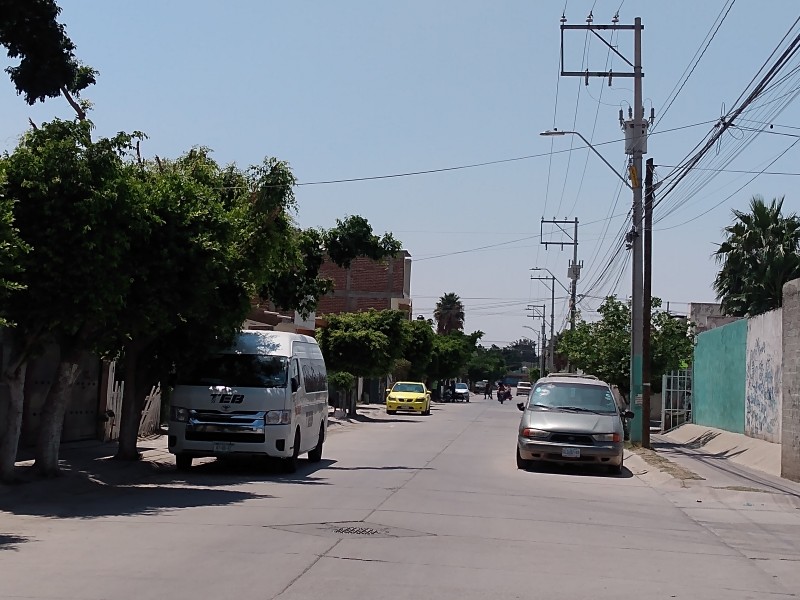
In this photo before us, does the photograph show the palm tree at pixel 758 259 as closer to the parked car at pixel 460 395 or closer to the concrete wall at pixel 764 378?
the concrete wall at pixel 764 378

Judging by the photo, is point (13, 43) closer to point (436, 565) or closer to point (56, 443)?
point (56, 443)

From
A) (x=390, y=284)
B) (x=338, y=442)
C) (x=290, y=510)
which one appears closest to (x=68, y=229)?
(x=290, y=510)

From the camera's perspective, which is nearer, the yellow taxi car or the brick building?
the yellow taxi car

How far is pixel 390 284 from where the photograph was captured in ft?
278

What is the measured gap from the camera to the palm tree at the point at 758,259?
40406 mm

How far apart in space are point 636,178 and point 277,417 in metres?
16.8

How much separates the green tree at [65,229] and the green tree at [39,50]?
8.40 feet

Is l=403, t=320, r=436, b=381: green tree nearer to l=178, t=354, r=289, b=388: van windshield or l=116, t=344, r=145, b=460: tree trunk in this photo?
l=116, t=344, r=145, b=460: tree trunk

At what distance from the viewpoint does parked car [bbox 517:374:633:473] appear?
20062mm

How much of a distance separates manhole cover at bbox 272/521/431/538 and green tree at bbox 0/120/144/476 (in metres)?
4.52

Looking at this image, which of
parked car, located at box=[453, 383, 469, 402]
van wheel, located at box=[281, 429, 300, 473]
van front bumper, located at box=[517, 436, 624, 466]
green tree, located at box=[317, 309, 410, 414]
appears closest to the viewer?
van wheel, located at box=[281, 429, 300, 473]

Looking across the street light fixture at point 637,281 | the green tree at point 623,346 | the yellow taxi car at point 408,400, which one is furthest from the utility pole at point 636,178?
the yellow taxi car at point 408,400

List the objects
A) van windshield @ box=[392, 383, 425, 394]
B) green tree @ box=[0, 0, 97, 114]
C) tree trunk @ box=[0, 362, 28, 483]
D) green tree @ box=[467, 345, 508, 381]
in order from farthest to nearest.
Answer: green tree @ box=[467, 345, 508, 381] → van windshield @ box=[392, 383, 425, 394] → green tree @ box=[0, 0, 97, 114] → tree trunk @ box=[0, 362, 28, 483]

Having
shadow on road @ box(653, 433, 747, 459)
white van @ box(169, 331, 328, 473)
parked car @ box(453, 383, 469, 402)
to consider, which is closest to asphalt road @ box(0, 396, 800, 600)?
white van @ box(169, 331, 328, 473)
